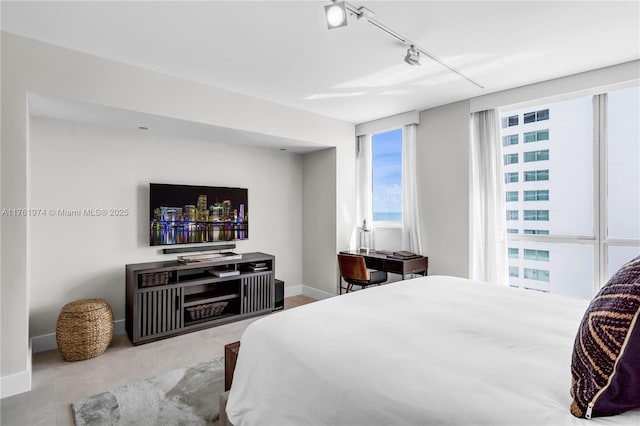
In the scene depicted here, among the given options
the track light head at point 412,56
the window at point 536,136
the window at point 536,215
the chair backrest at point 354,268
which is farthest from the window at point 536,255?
the track light head at point 412,56

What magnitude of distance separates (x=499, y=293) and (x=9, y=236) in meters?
3.57

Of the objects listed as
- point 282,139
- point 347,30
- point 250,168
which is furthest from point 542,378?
point 250,168

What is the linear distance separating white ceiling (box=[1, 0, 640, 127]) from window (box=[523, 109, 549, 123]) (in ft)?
1.28

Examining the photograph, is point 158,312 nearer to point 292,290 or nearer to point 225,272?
point 225,272

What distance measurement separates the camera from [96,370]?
9.16ft

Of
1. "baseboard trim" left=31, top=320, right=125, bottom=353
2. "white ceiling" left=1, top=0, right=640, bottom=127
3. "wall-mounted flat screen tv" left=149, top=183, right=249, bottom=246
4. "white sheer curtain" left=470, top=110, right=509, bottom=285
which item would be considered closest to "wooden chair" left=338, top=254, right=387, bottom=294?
"white sheer curtain" left=470, top=110, right=509, bottom=285

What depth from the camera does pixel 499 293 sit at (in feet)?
7.73

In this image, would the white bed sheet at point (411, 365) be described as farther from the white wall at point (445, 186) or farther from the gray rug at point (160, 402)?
the white wall at point (445, 186)

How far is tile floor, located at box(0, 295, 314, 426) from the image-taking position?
2227mm

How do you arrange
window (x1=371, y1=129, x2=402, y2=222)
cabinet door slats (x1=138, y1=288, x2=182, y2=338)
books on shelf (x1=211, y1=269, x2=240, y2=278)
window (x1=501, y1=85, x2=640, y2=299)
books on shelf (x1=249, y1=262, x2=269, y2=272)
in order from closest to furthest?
window (x1=501, y1=85, x2=640, y2=299) < cabinet door slats (x1=138, y1=288, x2=182, y2=338) < books on shelf (x1=211, y1=269, x2=240, y2=278) < books on shelf (x1=249, y1=262, x2=269, y2=272) < window (x1=371, y1=129, x2=402, y2=222)

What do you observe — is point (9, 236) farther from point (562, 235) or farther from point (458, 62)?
point (562, 235)

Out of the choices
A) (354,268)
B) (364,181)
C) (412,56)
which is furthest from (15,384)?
(364,181)

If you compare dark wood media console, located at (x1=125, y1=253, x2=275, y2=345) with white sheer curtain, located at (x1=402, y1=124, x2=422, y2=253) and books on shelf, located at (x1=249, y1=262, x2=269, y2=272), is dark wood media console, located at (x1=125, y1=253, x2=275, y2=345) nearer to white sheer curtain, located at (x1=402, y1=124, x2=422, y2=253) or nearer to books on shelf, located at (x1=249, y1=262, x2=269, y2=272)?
books on shelf, located at (x1=249, y1=262, x2=269, y2=272)

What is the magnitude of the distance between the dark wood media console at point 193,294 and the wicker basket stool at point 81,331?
28 cm
